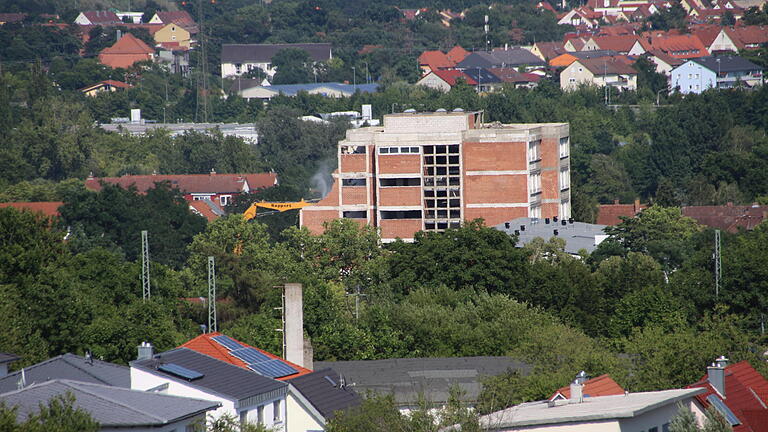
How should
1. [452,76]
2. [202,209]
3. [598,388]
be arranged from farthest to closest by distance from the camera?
[452,76] → [202,209] → [598,388]

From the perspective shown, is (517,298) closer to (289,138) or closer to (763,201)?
(763,201)

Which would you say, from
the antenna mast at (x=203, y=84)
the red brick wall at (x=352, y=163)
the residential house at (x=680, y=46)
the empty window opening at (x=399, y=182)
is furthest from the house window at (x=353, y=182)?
the residential house at (x=680, y=46)

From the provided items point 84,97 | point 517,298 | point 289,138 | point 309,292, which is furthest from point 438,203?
point 84,97

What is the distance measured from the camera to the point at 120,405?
26.5 metres

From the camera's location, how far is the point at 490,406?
30219 mm

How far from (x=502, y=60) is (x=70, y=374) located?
15073 cm

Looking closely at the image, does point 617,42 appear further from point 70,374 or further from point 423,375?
point 70,374

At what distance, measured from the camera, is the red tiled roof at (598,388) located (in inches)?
1196

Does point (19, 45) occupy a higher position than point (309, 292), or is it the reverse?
point (19, 45)

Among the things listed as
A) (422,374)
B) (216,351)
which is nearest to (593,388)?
(422,374)

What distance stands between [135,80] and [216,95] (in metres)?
9.15

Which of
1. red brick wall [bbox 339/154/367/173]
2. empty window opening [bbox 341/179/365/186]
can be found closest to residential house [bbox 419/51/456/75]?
red brick wall [bbox 339/154/367/173]

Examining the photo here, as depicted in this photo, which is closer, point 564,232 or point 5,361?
point 5,361

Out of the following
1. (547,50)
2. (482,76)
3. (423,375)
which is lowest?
(423,375)
